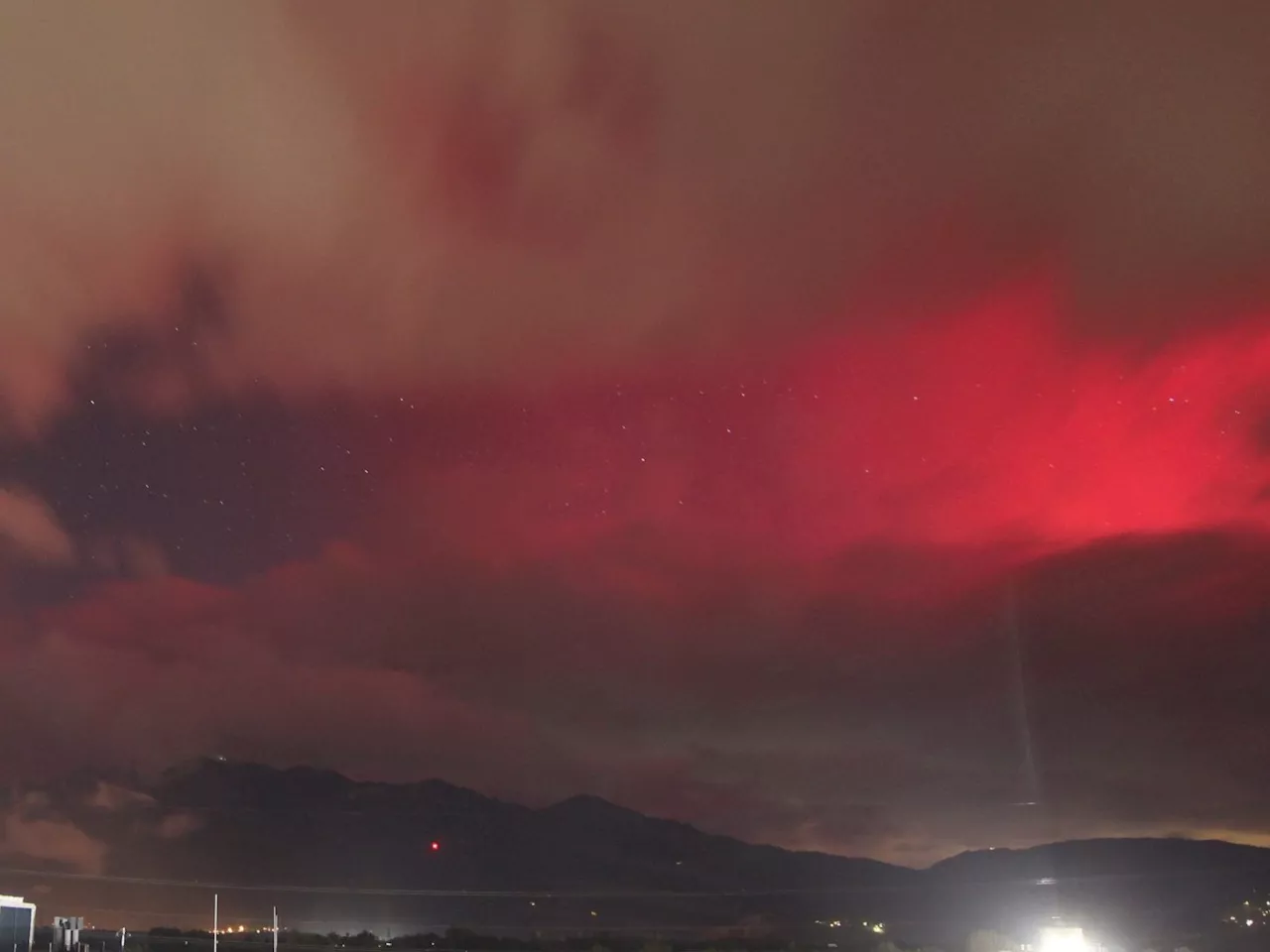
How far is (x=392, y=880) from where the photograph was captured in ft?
188

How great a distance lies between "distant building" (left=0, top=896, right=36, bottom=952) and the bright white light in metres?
25.8

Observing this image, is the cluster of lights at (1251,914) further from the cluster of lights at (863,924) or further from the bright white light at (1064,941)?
the cluster of lights at (863,924)

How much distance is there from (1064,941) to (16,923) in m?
27.1

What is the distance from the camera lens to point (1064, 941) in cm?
2703

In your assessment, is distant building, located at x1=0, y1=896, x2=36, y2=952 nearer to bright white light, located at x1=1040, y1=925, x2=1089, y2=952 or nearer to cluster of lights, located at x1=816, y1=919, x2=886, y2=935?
bright white light, located at x1=1040, y1=925, x2=1089, y2=952

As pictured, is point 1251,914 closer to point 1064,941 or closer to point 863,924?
point 1064,941

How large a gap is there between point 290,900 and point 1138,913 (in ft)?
112

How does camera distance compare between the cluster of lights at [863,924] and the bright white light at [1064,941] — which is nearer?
the bright white light at [1064,941]

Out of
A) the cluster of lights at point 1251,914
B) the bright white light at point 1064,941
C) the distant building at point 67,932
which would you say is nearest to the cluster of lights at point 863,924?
the cluster of lights at point 1251,914

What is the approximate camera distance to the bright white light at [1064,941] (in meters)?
26.9

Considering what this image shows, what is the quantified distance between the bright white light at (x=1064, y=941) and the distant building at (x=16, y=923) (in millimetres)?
25780

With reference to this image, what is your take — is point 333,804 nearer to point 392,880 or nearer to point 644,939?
point 392,880

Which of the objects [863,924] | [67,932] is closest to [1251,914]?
[863,924]

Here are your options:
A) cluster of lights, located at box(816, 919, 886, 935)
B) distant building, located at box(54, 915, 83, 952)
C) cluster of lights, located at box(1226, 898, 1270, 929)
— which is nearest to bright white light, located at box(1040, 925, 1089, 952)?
cluster of lights, located at box(1226, 898, 1270, 929)
